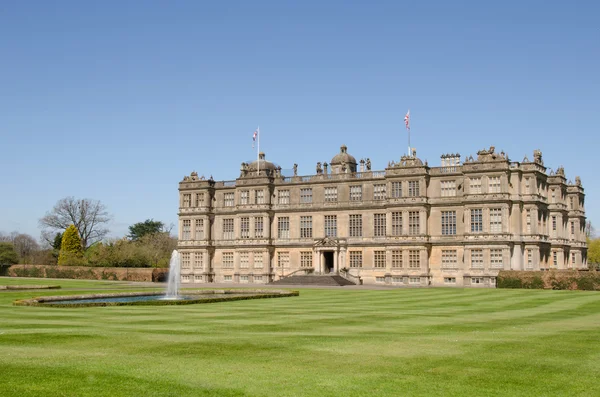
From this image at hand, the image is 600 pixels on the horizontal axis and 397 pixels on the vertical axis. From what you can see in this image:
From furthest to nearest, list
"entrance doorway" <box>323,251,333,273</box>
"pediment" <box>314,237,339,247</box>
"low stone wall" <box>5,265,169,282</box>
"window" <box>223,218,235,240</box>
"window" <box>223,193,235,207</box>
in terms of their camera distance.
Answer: "window" <box>223,193,235,207</box>
"window" <box>223,218,235,240</box>
"low stone wall" <box>5,265,169,282</box>
"entrance doorway" <box>323,251,333,273</box>
"pediment" <box>314,237,339,247</box>

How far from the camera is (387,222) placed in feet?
199

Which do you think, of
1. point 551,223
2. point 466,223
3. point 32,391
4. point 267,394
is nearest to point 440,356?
point 267,394

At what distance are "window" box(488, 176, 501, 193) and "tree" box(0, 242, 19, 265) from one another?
58.0 meters

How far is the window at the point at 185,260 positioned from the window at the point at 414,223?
81.6ft

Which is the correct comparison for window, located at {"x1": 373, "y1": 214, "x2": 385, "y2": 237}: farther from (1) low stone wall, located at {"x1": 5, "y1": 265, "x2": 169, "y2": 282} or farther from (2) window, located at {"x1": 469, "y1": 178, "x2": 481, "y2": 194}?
(1) low stone wall, located at {"x1": 5, "y1": 265, "x2": 169, "y2": 282}

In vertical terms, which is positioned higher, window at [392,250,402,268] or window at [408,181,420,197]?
window at [408,181,420,197]

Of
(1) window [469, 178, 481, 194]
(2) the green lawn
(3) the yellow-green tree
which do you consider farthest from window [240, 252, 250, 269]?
(2) the green lawn

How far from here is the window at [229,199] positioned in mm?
70312

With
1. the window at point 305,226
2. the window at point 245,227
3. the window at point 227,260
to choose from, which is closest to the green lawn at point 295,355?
the window at point 305,226

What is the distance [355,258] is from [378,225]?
3.86m

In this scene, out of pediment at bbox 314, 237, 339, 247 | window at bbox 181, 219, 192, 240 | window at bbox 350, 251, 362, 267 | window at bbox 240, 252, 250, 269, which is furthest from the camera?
window at bbox 181, 219, 192, 240

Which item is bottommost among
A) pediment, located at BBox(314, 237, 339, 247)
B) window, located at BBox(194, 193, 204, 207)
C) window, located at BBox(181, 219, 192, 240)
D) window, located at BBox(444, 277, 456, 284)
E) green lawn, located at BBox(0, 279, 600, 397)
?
green lawn, located at BBox(0, 279, 600, 397)

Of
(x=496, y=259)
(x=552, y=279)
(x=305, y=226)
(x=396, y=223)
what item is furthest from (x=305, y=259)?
(x=552, y=279)

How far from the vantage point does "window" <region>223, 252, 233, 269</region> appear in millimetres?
69875
